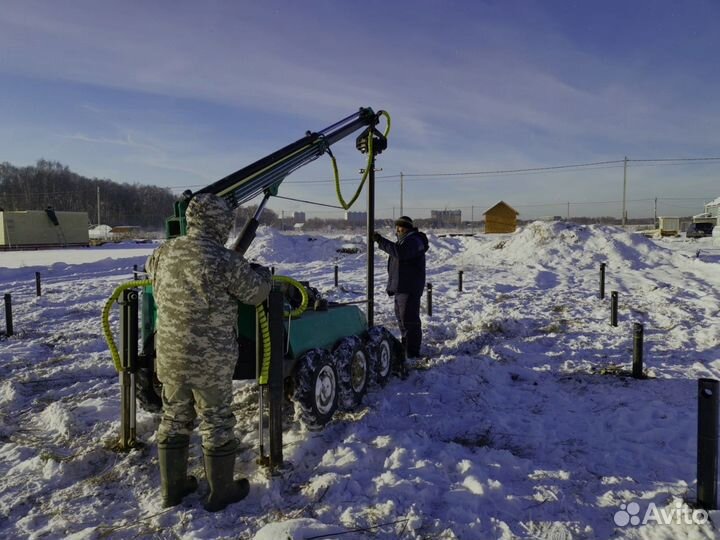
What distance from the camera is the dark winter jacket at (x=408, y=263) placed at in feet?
21.9

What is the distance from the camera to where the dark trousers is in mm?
6898

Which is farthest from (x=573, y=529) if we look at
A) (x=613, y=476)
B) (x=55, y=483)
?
(x=55, y=483)

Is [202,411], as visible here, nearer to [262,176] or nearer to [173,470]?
[173,470]

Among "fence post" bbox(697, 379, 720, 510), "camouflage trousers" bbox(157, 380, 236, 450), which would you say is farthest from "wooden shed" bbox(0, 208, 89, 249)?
"fence post" bbox(697, 379, 720, 510)

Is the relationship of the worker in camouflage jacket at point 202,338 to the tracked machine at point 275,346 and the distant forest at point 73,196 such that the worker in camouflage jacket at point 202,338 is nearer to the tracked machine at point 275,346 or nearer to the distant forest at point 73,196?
the tracked machine at point 275,346

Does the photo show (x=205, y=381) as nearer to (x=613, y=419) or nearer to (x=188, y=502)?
(x=188, y=502)

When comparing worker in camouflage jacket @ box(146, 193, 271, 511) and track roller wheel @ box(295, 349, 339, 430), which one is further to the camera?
track roller wheel @ box(295, 349, 339, 430)

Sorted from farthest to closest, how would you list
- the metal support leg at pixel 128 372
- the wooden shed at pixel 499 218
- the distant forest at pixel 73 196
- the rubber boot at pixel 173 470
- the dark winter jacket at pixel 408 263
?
the distant forest at pixel 73 196, the wooden shed at pixel 499 218, the dark winter jacket at pixel 408 263, the metal support leg at pixel 128 372, the rubber boot at pixel 173 470

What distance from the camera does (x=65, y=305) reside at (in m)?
12.5

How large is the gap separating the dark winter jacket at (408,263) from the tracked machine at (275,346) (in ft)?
4.38

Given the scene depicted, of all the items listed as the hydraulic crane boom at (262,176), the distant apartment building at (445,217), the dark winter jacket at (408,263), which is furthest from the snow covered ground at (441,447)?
the distant apartment building at (445,217)

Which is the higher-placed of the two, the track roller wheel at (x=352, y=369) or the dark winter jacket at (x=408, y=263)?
the dark winter jacket at (x=408, y=263)

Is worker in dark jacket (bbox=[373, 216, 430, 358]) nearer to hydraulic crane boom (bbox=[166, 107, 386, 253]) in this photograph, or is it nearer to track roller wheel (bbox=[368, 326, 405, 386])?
track roller wheel (bbox=[368, 326, 405, 386])

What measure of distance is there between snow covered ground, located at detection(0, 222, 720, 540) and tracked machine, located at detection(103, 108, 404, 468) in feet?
0.88
